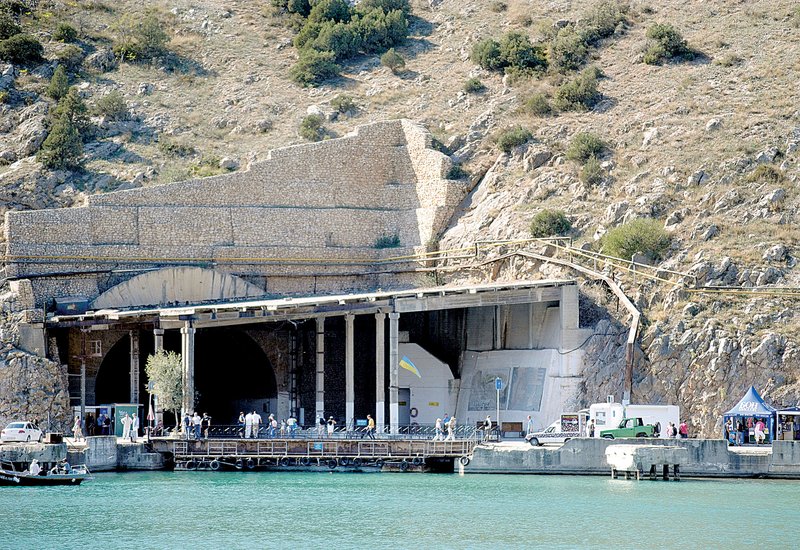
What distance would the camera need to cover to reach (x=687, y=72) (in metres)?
77.8

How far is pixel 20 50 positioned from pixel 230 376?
25.3m

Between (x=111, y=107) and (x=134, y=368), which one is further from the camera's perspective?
(x=111, y=107)

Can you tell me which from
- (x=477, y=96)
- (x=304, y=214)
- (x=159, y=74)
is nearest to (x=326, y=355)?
(x=304, y=214)

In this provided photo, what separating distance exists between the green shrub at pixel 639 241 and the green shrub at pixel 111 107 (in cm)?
3056

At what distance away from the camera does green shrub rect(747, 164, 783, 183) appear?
212 feet

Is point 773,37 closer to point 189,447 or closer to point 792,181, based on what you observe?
point 792,181

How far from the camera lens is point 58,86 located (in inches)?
3182

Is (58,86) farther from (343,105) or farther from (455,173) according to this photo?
(455,173)

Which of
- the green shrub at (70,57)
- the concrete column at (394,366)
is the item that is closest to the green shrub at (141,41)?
the green shrub at (70,57)

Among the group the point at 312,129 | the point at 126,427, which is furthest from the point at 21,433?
the point at 312,129

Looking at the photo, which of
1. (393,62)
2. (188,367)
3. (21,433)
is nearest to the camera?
(21,433)

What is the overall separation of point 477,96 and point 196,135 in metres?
15.3

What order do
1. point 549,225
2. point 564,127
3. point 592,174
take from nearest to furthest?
point 549,225 → point 592,174 → point 564,127

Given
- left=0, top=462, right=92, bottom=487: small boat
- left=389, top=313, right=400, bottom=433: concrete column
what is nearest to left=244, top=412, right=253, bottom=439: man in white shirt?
left=389, top=313, right=400, bottom=433: concrete column
